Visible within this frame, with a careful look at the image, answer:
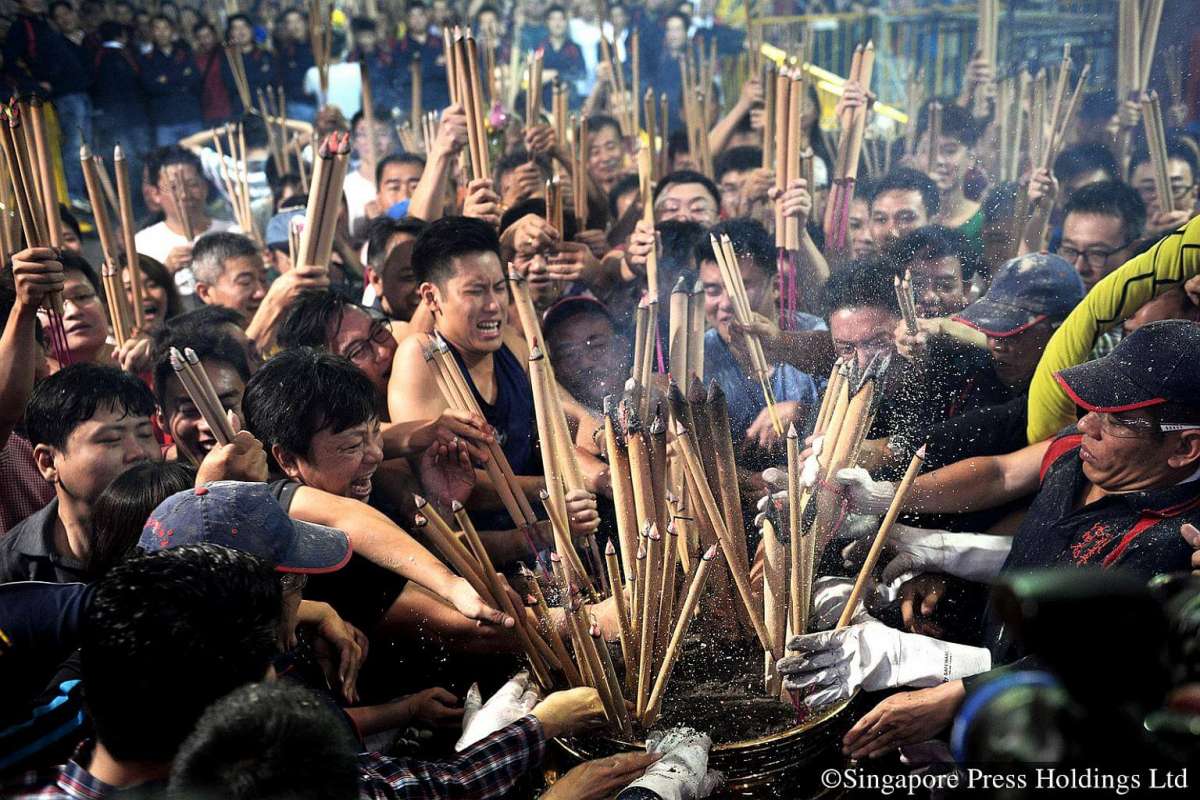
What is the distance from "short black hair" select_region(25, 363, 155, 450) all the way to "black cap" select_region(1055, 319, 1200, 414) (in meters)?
1.93

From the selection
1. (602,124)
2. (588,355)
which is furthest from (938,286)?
(602,124)

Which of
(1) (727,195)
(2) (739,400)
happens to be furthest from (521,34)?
(2) (739,400)

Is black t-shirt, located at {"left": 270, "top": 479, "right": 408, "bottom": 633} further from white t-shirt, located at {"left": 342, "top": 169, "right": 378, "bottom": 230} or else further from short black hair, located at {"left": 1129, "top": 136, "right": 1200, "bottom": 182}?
short black hair, located at {"left": 1129, "top": 136, "right": 1200, "bottom": 182}

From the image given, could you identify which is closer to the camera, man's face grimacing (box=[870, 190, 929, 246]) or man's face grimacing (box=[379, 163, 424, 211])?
man's face grimacing (box=[870, 190, 929, 246])

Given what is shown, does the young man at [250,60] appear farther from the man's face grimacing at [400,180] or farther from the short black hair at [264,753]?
the short black hair at [264,753]

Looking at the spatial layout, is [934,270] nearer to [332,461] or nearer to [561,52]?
[332,461]

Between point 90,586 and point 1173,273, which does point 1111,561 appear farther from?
point 90,586

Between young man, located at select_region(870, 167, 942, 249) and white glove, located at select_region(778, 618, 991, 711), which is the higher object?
young man, located at select_region(870, 167, 942, 249)

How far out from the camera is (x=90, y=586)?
1702 millimetres

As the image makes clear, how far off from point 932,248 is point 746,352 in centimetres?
72

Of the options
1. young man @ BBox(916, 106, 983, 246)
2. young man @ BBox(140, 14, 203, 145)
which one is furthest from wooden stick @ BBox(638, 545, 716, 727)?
young man @ BBox(140, 14, 203, 145)

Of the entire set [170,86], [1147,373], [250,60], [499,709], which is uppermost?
[250,60]

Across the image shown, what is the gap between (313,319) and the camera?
3008 mm

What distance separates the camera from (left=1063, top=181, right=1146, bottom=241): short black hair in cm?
384
